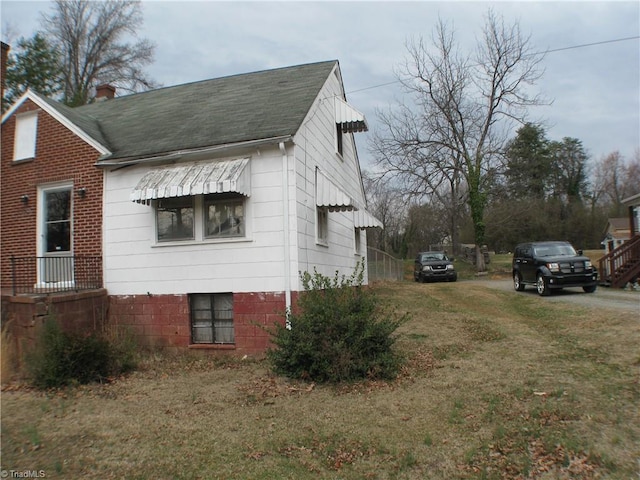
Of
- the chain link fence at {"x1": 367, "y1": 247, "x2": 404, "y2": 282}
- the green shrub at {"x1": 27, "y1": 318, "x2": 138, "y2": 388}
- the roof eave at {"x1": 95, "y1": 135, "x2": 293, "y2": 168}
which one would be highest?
the roof eave at {"x1": 95, "y1": 135, "x2": 293, "y2": 168}

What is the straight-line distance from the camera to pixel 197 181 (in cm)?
800

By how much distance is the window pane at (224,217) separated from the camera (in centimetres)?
864

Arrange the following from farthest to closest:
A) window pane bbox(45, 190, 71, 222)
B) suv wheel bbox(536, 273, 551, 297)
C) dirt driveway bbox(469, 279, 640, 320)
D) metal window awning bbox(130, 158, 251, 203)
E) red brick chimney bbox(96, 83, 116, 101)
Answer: red brick chimney bbox(96, 83, 116, 101) < suv wheel bbox(536, 273, 551, 297) < dirt driveway bbox(469, 279, 640, 320) < window pane bbox(45, 190, 71, 222) < metal window awning bbox(130, 158, 251, 203)

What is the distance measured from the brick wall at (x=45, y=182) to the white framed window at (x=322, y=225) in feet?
15.2

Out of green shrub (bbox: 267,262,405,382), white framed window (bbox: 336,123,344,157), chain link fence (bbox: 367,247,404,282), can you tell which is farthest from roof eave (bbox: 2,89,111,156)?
chain link fence (bbox: 367,247,404,282)

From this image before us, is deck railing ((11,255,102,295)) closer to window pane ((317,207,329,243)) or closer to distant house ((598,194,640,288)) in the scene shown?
window pane ((317,207,329,243))

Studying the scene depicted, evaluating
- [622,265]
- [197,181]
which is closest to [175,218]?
[197,181]

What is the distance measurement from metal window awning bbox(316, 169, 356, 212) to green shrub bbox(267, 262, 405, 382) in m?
3.09

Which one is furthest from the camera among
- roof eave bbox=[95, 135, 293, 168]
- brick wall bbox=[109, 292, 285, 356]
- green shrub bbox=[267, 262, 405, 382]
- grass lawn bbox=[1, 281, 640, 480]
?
brick wall bbox=[109, 292, 285, 356]

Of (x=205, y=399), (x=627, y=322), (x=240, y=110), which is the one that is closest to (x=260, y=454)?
(x=205, y=399)

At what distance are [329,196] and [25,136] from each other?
280 inches

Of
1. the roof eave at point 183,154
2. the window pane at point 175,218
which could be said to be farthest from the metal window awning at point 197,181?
the window pane at point 175,218

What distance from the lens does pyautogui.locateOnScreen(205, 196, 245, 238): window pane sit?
8.64 meters

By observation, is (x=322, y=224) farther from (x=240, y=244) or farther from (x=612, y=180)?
(x=612, y=180)
